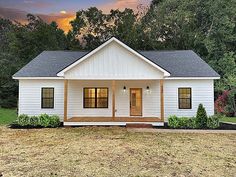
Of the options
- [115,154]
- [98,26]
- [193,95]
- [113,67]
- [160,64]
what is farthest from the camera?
[98,26]

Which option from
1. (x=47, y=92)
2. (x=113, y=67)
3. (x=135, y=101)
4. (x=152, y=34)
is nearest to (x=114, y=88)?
(x=113, y=67)

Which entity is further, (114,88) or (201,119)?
(114,88)

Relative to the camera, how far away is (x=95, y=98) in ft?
61.4

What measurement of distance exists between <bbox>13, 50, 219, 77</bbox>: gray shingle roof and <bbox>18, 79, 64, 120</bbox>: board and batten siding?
0.58 meters

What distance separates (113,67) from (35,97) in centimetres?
595

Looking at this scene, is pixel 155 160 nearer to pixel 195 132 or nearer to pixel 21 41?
pixel 195 132

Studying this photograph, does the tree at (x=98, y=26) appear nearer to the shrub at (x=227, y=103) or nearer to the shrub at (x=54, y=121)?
the shrub at (x=227, y=103)

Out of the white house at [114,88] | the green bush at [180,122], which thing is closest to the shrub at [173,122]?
the green bush at [180,122]

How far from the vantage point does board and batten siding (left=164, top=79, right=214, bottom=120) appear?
17.9 metres

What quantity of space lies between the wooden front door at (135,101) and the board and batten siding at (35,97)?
5.01 metres

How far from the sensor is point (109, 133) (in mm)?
14062

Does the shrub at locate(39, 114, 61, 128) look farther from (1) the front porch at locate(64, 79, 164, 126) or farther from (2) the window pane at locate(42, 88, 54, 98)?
(2) the window pane at locate(42, 88, 54, 98)

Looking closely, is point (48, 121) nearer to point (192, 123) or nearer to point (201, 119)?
point (192, 123)

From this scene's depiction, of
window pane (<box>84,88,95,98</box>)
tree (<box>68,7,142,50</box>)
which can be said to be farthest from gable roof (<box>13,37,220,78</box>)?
tree (<box>68,7,142,50</box>)
